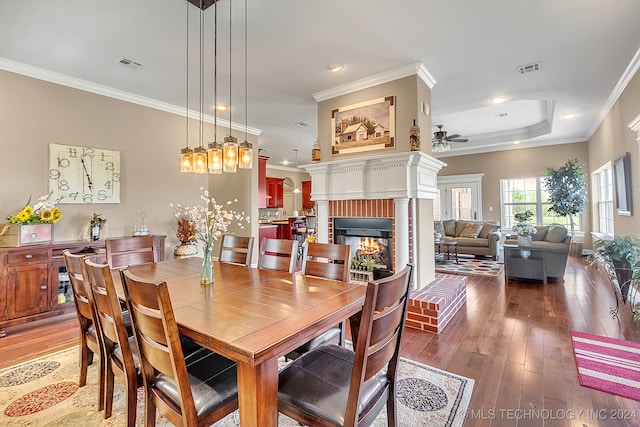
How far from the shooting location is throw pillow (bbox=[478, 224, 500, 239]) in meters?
6.99

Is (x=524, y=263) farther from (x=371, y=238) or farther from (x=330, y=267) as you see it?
(x=330, y=267)

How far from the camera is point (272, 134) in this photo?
6.45 metres

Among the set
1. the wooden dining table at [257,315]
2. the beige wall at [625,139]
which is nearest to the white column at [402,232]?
the wooden dining table at [257,315]

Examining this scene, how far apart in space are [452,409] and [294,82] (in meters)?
3.68

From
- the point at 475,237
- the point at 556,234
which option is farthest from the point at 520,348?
the point at 475,237

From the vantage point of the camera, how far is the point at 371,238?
12.8 feet

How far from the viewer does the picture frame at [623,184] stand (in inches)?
161

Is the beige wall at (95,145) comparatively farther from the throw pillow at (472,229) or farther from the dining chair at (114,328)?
the throw pillow at (472,229)

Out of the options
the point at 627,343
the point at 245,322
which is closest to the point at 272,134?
the point at 245,322

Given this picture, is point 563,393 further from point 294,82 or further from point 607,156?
point 607,156

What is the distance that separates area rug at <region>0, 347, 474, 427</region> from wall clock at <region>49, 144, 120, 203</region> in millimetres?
2062

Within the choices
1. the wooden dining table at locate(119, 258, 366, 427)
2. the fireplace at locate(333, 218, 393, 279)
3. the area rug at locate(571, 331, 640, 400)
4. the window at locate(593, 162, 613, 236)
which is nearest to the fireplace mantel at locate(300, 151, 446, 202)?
the fireplace at locate(333, 218, 393, 279)

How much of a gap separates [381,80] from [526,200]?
6.50m

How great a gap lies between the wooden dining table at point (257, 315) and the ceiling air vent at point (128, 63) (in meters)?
2.43
